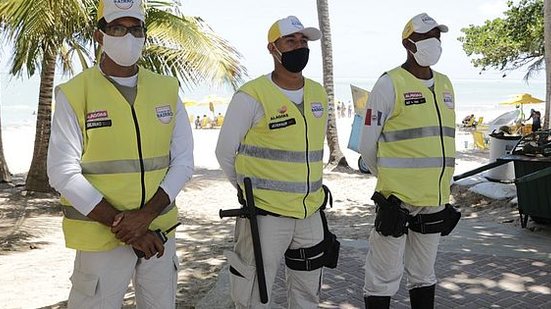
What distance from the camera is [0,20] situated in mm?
10180

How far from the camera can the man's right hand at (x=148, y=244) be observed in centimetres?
259

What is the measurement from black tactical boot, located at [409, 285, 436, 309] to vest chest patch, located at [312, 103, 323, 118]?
4.43 ft

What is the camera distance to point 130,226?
100 inches

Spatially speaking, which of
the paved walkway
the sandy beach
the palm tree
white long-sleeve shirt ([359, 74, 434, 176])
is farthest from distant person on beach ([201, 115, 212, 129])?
white long-sleeve shirt ([359, 74, 434, 176])

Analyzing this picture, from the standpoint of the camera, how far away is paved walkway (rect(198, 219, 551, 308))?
438cm

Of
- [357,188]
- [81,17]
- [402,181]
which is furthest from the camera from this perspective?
[357,188]

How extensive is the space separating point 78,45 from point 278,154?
8663 mm

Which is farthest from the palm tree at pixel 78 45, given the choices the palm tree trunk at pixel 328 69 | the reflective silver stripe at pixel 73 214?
the palm tree trunk at pixel 328 69

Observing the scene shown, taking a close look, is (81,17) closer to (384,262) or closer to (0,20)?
(0,20)

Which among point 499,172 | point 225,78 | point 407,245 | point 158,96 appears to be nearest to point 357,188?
point 499,172

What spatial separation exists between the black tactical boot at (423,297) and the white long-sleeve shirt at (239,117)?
1.47 meters

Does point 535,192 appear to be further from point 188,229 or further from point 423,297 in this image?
point 188,229

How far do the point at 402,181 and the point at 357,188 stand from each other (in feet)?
34.9

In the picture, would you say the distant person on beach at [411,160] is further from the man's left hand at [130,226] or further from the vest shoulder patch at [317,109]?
the man's left hand at [130,226]
